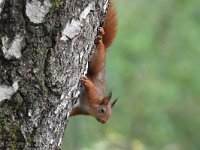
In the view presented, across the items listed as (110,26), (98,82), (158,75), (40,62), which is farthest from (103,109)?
(158,75)

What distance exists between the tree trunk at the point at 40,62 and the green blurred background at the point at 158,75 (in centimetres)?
357

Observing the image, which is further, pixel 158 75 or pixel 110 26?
pixel 158 75

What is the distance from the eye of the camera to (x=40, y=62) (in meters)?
2.23

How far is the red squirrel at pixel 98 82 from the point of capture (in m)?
2.96

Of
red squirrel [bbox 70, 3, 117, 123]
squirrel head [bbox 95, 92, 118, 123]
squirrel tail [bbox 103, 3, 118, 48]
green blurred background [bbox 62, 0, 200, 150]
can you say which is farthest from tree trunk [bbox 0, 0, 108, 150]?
green blurred background [bbox 62, 0, 200, 150]

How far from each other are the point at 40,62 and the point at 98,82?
3.37 ft

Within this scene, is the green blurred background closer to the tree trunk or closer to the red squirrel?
the red squirrel

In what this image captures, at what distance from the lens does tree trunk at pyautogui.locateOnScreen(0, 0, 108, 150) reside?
7.14ft

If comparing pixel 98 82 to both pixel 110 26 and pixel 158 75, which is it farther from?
pixel 158 75

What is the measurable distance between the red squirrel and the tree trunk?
0.32 m

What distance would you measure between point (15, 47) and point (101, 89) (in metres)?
1.27

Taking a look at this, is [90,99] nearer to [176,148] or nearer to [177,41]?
[176,148]

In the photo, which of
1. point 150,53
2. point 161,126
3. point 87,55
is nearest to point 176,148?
point 161,126

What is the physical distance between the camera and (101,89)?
→ 134 inches
